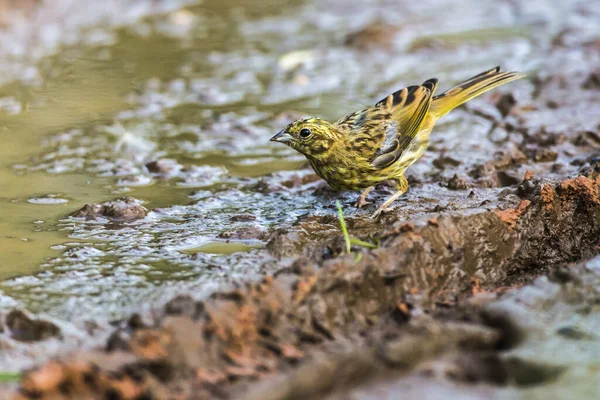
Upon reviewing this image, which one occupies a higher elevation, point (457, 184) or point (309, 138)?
point (309, 138)

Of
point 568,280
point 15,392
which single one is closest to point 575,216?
point 568,280

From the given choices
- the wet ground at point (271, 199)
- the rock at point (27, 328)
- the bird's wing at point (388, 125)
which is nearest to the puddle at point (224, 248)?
the wet ground at point (271, 199)

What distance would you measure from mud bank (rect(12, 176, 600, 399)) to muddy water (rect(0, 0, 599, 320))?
60 cm

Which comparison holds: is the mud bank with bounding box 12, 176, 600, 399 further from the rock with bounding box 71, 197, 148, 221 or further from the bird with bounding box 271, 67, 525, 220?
the rock with bounding box 71, 197, 148, 221

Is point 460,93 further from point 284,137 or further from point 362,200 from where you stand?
point 284,137

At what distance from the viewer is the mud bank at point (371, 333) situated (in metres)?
2.48

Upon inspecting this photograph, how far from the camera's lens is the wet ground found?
110 inches

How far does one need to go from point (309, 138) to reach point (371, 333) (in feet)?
8.23

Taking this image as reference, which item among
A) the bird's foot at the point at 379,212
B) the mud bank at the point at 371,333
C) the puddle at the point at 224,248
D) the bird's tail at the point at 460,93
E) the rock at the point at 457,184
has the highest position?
the bird's tail at the point at 460,93

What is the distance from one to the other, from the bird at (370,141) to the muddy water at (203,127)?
17 cm

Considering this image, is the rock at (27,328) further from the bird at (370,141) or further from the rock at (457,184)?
the rock at (457,184)

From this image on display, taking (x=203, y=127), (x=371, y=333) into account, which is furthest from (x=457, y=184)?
(x=203, y=127)

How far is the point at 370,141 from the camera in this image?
216 inches

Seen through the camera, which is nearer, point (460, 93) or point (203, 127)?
point (460, 93)
